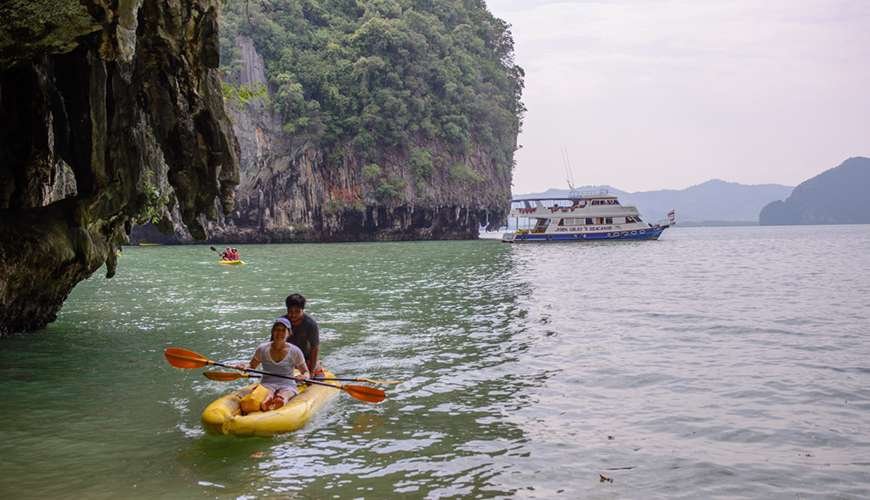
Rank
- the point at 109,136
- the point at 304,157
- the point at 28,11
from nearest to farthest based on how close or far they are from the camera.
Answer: the point at 28,11 → the point at 109,136 → the point at 304,157

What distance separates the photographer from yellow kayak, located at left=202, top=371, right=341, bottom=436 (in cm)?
786

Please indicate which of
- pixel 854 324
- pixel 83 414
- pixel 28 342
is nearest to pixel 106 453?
pixel 83 414

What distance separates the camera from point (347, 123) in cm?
6944

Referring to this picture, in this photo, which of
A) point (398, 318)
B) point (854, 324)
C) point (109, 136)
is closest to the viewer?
point (109, 136)

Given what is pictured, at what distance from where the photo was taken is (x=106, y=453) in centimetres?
746

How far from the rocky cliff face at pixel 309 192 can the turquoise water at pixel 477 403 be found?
47.8 meters

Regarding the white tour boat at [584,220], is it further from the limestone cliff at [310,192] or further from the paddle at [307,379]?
the paddle at [307,379]

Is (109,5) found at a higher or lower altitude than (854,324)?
higher

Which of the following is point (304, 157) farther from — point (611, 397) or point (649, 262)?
point (611, 397)

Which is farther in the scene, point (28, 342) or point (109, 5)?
point (28, 342)

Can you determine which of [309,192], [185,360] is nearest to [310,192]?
[309,192]

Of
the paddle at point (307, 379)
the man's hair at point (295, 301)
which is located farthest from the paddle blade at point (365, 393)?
the man's hair at point (295, 301)

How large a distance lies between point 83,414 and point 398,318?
9634 millimetres

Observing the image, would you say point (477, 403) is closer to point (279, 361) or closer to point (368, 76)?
point (279, 361)
